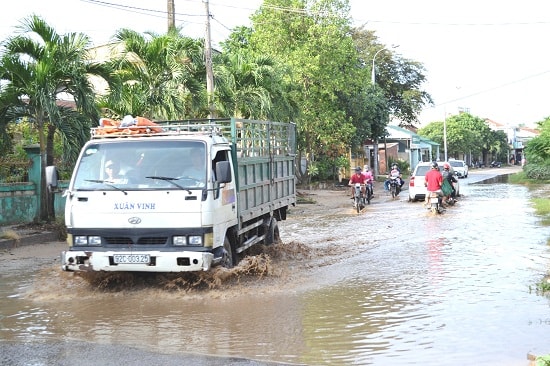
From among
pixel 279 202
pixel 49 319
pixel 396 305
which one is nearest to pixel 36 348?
pixel 49 319

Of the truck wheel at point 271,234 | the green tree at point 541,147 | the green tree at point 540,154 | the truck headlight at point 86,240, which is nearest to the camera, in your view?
the truck headlight at point 86,240

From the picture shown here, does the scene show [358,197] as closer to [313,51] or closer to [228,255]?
[313,51]

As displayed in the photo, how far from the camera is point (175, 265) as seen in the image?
8422 mm

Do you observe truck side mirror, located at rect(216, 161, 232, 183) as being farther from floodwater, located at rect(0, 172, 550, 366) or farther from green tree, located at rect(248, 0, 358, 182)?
green tree, located at rect(248, 0, 358, 182)

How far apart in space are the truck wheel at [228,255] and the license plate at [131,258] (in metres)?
1.19

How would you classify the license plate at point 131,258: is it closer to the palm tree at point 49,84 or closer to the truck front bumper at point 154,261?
the truck front bumper at point 154,261

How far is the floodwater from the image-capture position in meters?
6.35

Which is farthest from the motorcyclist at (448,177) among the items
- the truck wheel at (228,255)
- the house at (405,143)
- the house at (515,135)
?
the house at (515,135)

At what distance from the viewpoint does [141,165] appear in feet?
29.4

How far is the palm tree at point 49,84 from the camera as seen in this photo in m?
15.5

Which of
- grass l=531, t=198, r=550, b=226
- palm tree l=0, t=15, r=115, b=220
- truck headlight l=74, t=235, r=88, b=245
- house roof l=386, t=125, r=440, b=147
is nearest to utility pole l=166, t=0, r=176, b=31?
palm tree l=0, t=15, r=115, b=220

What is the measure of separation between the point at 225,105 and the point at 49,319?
1529cm

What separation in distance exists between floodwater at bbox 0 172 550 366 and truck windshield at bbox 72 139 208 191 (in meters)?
1.38

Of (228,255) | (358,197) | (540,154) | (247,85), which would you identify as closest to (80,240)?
(228,255)
